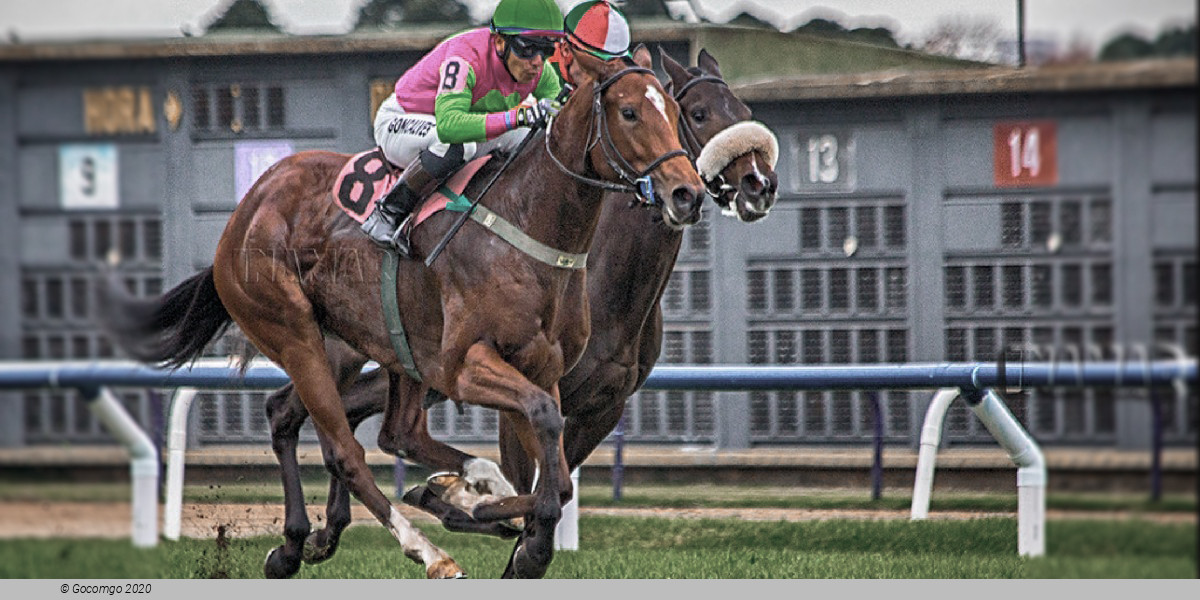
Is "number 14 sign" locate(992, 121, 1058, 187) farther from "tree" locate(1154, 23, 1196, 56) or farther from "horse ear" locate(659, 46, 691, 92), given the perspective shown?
"horse ear" locate(659, 46, 691, 92)

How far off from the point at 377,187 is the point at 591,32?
784mm

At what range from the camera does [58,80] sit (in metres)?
4.86

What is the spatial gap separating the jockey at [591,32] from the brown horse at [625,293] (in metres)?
0.29

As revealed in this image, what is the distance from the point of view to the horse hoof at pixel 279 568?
5238mm

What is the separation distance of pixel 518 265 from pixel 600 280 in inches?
23.7

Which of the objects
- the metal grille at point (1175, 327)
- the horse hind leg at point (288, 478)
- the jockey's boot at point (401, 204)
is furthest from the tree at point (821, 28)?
the horse hind leg at point (288, 478)

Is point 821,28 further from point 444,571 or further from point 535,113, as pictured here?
point 444,571

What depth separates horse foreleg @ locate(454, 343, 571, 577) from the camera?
14.3 feet

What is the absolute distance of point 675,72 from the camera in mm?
5105

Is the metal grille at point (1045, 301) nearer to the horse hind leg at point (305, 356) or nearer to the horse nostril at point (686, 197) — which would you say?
the horse nostril at point (686, 197)

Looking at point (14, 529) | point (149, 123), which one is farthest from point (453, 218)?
point (14, 529)

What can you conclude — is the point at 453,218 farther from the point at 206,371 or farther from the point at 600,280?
the point at 206,371

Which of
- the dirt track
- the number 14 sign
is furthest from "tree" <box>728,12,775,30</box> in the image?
the dirt track

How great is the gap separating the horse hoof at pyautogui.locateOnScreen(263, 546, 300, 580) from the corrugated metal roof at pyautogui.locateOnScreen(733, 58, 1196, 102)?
204 cm
